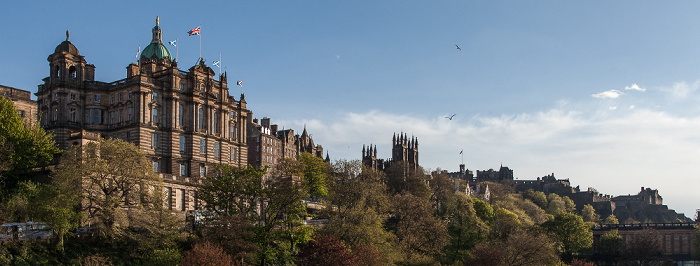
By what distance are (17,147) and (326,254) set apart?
100 feet

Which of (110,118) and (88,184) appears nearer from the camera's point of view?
(88,184)

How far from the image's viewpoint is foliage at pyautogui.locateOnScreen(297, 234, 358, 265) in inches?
2457

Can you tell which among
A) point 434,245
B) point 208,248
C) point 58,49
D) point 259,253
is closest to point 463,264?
point 434,245

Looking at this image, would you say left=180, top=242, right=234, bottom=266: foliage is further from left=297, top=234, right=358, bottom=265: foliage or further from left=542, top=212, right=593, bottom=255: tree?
left=542, top=212, right=593, bottom=255: tree

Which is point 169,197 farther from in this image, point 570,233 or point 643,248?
point 643,248

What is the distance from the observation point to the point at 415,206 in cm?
9238

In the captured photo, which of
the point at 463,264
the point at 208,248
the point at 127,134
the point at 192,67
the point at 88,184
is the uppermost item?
the point at 192,67

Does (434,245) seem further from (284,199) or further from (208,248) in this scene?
(208,248)

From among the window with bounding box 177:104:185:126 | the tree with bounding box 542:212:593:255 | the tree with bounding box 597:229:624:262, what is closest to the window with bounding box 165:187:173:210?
the window with bounding box 177:104:185:126

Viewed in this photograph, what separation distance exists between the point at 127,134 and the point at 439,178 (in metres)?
68.8

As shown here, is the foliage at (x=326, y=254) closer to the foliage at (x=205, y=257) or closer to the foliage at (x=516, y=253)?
the foliage at (x=205, y=257)

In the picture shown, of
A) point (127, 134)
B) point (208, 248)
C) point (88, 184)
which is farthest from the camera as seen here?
point (127, 134)

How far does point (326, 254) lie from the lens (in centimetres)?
6256

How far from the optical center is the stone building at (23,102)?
265ft
